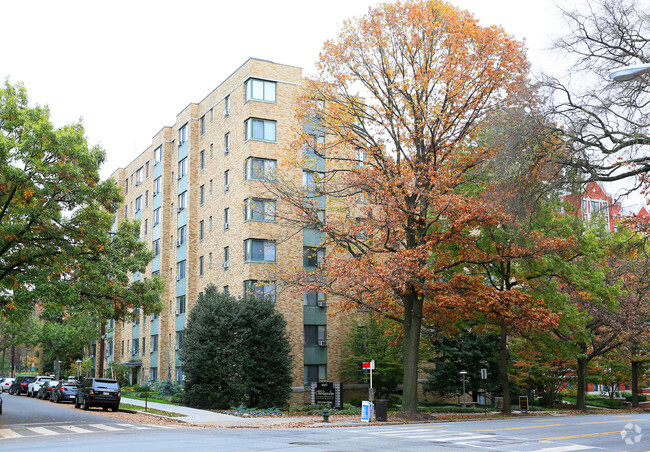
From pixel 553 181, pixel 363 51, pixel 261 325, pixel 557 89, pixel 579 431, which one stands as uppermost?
pixel 363 51

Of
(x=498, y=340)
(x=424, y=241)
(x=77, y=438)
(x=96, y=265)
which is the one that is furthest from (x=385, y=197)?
(x=498, y=340)

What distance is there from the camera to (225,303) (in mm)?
34750

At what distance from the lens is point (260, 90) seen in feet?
137

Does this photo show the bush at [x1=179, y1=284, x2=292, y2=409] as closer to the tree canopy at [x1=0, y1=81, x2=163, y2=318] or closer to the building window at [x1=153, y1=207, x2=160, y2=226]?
the tree canopy at [x1=0, y1=81, x2=163, y2=318]

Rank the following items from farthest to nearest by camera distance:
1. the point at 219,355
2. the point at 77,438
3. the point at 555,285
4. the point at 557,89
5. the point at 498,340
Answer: the point at 498,340
the point at 219,355
the point at 555,285
the point at 77,438
the point at 557,89

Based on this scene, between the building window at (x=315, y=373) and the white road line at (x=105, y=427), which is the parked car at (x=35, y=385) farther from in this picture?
the white road line at (x=105, y=427)

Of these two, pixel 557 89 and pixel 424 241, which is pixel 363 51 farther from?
pixel 557 89

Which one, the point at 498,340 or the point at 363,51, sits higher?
the point at 363,51

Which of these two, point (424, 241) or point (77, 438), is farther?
point (424, 241)

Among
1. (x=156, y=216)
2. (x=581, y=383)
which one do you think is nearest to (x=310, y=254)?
(x=581, y=383)

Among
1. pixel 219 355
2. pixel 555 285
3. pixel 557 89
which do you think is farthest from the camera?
pixel 219 355

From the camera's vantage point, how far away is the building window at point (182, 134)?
168 feet

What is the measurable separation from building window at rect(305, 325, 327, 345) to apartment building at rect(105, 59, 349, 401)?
6 centimetres

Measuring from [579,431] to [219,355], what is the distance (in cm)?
1919
